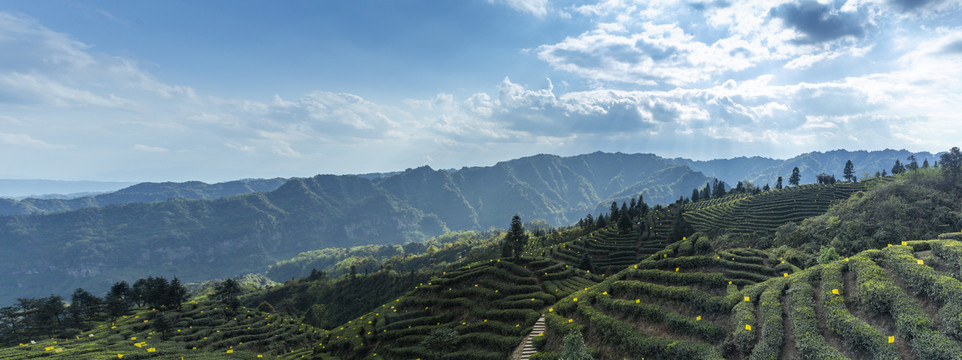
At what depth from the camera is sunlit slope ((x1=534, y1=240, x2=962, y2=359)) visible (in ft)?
57.8

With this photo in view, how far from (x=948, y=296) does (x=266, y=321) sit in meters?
90.7

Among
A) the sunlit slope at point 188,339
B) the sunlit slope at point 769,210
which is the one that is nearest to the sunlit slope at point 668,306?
the sunlit slope at point 188,339

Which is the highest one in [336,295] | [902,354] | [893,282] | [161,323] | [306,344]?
[893,282]

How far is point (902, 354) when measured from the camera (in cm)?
1692

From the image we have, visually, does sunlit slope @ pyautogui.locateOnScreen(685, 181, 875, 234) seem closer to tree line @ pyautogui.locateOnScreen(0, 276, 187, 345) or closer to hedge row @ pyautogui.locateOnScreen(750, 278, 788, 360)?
hedge row @ pyautogui.locateOnScreen(750, 278, 788, 360)

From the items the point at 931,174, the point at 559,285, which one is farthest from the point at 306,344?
the point at 931,174

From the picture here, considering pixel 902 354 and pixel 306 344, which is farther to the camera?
pixel 306 344

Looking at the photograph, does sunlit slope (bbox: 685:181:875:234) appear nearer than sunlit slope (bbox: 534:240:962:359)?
No

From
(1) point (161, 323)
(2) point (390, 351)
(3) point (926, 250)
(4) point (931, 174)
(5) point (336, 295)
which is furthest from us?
(5) point (336, 295)

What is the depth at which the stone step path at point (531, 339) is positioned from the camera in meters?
32.9

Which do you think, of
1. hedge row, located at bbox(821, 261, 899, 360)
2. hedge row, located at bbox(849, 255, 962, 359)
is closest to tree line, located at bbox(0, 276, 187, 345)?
hedge row, located at bbox(821, 261, 899, 360)

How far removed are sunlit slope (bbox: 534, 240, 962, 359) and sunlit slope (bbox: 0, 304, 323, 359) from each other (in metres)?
49.6

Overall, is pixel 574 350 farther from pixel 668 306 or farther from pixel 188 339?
pixel 188 339

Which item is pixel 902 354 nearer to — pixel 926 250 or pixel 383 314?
pixel 926 250
